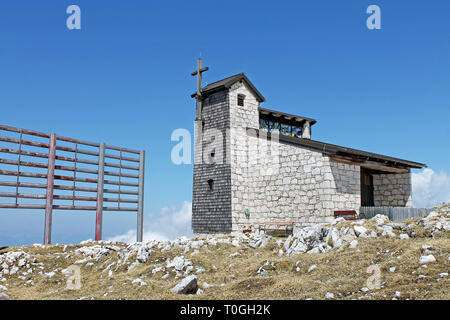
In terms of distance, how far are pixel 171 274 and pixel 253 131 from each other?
42.6 feet

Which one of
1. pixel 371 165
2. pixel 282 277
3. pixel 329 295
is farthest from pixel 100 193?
pixel 371 165

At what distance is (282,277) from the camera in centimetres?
1112

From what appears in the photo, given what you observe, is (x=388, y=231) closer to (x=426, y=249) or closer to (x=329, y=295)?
(x=426, y=249)

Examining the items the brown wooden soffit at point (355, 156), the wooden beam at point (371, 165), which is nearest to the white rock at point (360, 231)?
the brown wooden soffit at point (355, 156)

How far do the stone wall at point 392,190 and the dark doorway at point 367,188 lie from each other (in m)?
0.37

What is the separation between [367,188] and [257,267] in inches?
613

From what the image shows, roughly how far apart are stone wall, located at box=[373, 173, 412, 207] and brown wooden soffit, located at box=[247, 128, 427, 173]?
2.10ft

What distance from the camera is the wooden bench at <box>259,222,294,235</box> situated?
845 inches

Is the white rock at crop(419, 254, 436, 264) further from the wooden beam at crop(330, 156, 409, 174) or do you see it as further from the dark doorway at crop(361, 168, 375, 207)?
the dark doorway at crop(361, 168, 375, 207)

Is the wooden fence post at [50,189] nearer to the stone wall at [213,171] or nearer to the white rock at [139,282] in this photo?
the white rock at [139,282]

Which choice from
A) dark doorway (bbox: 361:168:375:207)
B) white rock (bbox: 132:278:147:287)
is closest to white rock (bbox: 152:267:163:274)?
white rock (bbox: 132:278:147:287)

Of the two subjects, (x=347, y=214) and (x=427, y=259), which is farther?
(x=347, y=214)

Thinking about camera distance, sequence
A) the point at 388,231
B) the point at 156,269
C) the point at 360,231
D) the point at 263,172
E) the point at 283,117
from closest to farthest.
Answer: the point at 156,269 < the point at 388,231 < the point at 360,231 < the point at 263,172 < the point at 283,117
